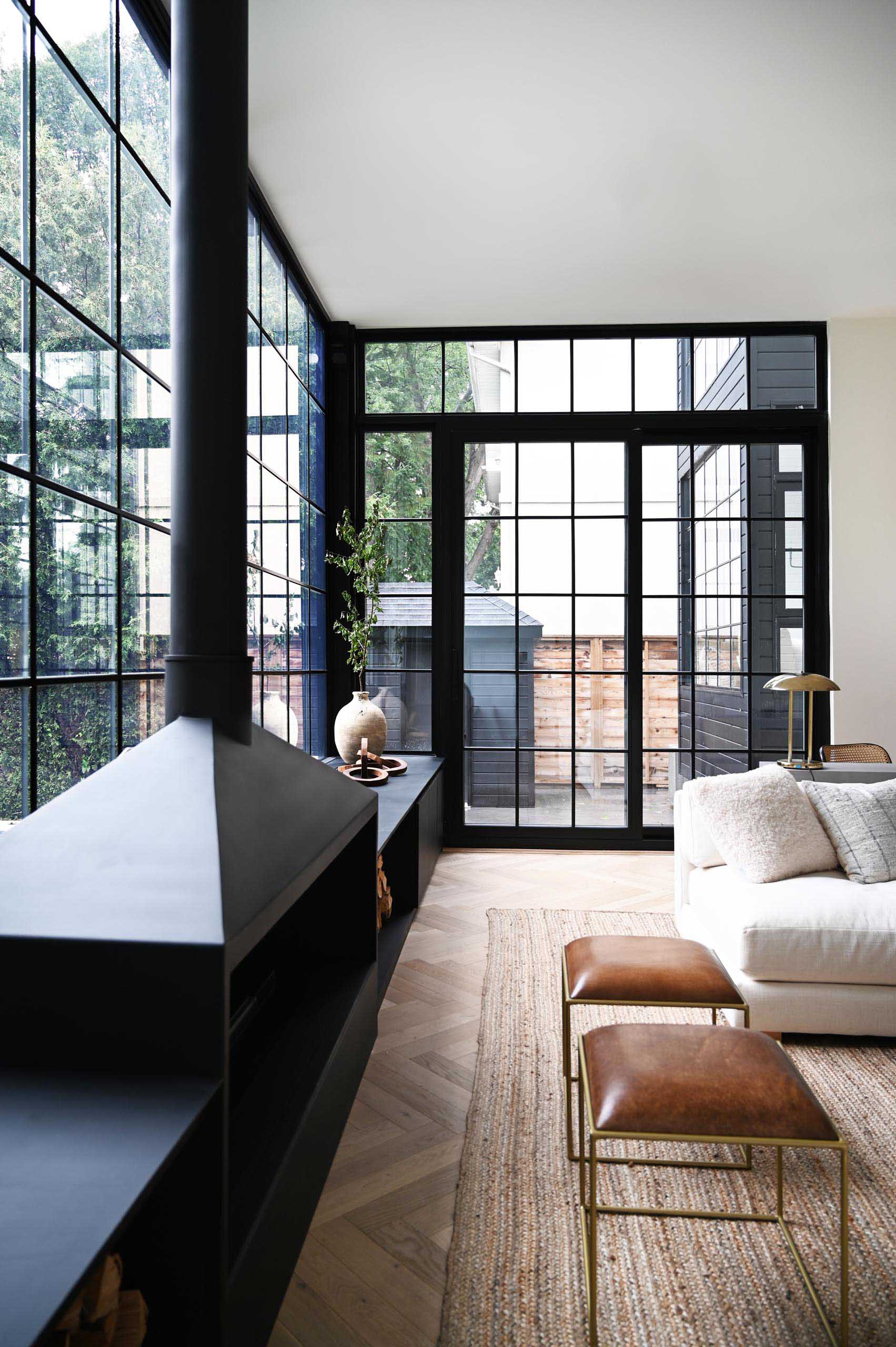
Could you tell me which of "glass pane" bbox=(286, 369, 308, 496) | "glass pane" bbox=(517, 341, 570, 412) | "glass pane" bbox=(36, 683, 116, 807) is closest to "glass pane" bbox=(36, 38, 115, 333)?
"glass pane" bbox=(36, 683, 116, 807)

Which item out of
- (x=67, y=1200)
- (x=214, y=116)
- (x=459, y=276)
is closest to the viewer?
(x=67, y=1200)

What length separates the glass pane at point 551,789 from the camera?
187 inches

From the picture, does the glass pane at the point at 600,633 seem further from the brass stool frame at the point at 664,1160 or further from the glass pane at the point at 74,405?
the glass pane at the point at 74,405

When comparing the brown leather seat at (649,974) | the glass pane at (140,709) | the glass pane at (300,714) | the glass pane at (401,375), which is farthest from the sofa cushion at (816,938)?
the glass pane at (401,375)

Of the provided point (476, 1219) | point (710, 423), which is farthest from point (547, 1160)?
point (710, 423)

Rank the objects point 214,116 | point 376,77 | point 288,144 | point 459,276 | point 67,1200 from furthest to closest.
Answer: point 459,276 < point 288,144 < point 376,77 < point 214,116 < point 67,1200

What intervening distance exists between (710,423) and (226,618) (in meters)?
3.89

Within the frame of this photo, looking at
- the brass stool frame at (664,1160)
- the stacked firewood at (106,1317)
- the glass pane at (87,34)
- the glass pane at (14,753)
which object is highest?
the glass pane at (87,34)

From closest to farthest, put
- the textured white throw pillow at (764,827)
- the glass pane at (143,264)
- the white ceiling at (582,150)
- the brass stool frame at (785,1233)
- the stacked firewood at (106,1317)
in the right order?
1. the stacked firewood at (106,1317)
2. the brass stool frame at (785,1233)
3. the glass pane at (143,264)
4. the white ceiling at (582,150)
5. the textured white throw pillow at (764,827)

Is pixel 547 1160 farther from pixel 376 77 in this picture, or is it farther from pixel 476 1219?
pixel 376 77

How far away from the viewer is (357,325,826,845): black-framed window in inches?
185

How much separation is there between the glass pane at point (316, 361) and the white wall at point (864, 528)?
9.34ft

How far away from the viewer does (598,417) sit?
4.71 m

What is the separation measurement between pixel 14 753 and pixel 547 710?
11.3 ft
